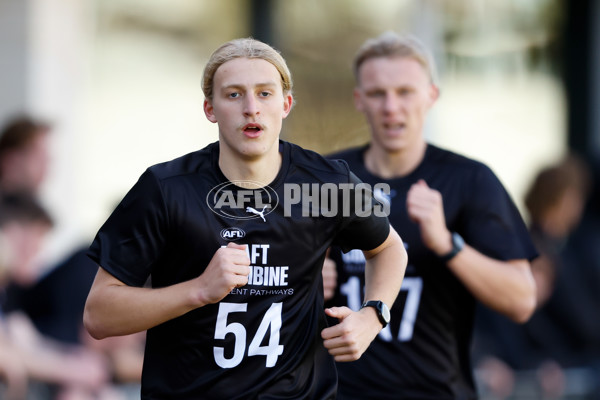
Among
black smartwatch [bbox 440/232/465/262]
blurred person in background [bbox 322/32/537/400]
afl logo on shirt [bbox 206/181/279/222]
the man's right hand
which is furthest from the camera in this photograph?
blurred person in background [bbox 322/32/537/400]

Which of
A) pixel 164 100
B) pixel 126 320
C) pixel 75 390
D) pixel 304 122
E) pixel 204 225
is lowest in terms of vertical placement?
pixel 75 390

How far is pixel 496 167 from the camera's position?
9828 millimetres

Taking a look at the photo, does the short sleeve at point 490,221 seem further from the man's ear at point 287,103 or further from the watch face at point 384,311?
the man's ear at point 287,103

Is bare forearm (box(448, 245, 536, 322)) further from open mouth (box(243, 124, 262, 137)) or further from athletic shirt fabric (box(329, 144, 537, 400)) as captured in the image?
open mouth (box(243, 124, 262, 137))

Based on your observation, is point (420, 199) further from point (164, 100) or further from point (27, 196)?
point (164, 100)

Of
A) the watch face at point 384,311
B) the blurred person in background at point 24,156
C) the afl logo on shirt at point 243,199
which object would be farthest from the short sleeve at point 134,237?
the blurred person in background at point 24,156

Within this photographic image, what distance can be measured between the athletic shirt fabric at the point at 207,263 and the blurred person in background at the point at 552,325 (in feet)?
12.1

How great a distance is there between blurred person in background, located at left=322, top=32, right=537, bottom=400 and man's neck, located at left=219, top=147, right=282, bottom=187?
3.37ft

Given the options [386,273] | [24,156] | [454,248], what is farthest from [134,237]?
[24,156]

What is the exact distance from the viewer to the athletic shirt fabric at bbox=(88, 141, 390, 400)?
2.92m

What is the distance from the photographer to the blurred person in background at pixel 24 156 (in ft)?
20.4

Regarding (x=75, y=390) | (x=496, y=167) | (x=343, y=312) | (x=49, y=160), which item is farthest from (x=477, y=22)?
(x=343, y=312)

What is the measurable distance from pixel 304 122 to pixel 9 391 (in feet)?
7.90

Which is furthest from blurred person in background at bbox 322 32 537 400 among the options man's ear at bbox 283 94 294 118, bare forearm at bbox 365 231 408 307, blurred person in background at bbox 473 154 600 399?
blurred person in background at bbox 473 154 600 399
